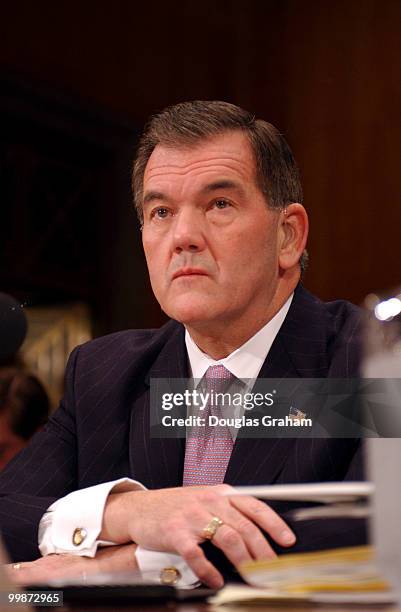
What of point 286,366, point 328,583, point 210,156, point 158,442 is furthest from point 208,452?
point 328,583

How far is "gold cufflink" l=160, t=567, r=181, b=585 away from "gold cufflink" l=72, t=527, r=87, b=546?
13 cm

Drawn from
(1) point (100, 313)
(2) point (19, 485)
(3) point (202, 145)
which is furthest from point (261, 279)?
(2) point (19, 485)

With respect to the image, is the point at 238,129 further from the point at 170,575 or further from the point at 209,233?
the point at 170,575

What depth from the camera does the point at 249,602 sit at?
31.0 inches

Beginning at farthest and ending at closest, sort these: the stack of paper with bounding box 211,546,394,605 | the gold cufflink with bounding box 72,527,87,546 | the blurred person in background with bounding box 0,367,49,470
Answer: the blurred person in background with bounding box 0,367,49,470, the gold cufflink with bounding box 72,527,87,546, the stack of paper with bounding box 211,546,394,605

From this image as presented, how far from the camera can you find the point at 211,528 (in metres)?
1.20

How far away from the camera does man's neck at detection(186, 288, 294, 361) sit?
1485mm

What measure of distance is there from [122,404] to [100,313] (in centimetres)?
29

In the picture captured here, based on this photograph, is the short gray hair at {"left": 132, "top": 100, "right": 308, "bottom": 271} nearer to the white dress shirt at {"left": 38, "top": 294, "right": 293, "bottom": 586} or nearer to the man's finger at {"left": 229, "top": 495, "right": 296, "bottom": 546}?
the white dress shirt at {"left": 38, "top": 294, "right": 293, "bottom": 586}

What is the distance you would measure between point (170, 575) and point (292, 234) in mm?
597

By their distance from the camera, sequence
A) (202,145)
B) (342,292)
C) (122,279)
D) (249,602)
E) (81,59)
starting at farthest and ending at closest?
(81,59) < (122,279) < (342,292) < (202,145) < (249,602)

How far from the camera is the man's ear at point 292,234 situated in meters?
1.51

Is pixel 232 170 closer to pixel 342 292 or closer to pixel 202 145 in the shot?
pixel 202 145

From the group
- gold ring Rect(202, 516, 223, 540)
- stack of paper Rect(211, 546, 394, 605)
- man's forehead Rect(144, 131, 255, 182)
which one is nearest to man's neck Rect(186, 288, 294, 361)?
man's forehead Rect(144, 131, 255, 182)
